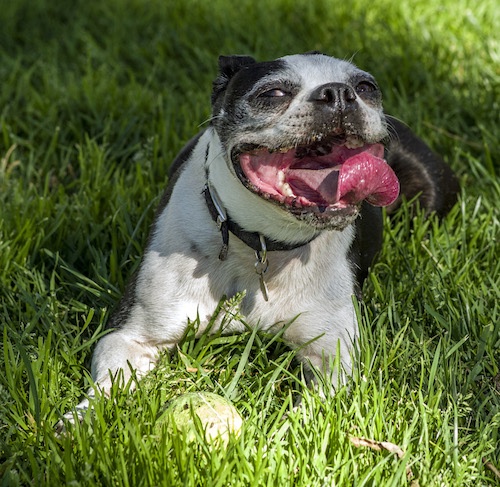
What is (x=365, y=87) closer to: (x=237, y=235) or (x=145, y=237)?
(x=237, y=235)

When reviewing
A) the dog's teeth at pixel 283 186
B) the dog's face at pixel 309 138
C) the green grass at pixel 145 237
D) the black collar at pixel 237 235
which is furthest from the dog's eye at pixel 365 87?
the green grass at pixel 145 237

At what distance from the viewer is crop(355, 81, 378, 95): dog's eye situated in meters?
3.27

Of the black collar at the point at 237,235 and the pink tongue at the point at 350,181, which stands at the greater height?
the pink tongue at the point at 350,181

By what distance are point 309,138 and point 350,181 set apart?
0.19 meters

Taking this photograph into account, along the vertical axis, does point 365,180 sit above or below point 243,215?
above

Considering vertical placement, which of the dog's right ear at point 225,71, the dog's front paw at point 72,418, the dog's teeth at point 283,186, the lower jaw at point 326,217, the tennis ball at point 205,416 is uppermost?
the dog's right ear at point 225,71

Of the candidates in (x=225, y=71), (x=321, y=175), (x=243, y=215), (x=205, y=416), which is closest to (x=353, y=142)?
(x=321, y=175)

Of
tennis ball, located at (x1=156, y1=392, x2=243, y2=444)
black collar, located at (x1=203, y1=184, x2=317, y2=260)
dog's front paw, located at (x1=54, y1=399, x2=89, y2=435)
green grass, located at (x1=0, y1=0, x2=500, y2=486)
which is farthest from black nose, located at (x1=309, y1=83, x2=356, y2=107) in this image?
dog's front paw, located at (x1=54, y1=399, x2=89, y2=435)

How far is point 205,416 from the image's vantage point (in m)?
2.76

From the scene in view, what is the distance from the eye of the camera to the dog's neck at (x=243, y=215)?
3.18 meters

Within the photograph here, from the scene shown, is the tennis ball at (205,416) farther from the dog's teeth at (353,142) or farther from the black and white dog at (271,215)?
the dog's teeth at (353,142)

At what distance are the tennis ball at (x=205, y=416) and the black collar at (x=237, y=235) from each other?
0.61 m

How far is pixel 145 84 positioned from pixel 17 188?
1.55 metres

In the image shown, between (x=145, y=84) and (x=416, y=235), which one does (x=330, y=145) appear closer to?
(x=416, y=235)
